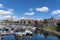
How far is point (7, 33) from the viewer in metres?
8.53

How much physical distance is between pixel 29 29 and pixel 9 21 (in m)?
1.43

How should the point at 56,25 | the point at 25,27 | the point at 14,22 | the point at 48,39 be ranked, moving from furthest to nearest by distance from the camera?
the point at 56,25, the point at 25,27, the point at 14,22, the point at 48,39

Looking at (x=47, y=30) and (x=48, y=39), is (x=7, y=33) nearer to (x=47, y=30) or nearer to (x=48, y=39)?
(x=48, y=39)

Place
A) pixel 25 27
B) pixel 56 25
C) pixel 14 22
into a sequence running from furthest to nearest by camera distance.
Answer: pixel 56 25 → pixel 25 27 → pixel 14 22

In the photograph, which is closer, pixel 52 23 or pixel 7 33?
pixel 7 33

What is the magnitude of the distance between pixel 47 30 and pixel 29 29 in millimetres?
1324

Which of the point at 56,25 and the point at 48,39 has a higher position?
the point at 56,25

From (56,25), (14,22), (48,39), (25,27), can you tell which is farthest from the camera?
(56,25)

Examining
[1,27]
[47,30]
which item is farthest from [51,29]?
[1,27]

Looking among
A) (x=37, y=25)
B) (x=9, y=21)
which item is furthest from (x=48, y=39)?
(x=9, y=21)

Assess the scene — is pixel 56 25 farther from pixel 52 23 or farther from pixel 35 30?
pixel 35 30

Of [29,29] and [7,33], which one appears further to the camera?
[29,29]

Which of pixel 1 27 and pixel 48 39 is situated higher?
pixel 1 27

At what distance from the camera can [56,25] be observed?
1026cm
